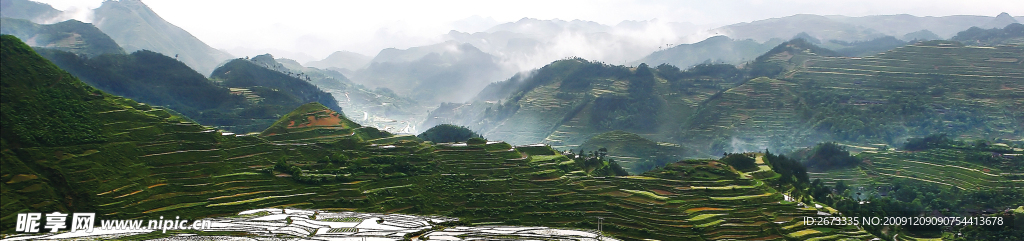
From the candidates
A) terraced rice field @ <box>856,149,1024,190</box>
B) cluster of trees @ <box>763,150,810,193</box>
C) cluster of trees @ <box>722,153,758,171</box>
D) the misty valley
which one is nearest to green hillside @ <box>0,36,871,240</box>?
the misty valley

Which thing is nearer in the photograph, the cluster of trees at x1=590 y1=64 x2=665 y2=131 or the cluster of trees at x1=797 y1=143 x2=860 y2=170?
the cluster of trees at x1=797 y1=143 x2=860 y2=170

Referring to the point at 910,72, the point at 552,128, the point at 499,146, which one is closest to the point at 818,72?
the point at 910,72

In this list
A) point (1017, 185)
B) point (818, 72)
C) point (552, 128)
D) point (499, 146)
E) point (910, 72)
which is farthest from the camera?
→ point (552, 128)

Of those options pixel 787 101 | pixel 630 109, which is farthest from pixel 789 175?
pixel 630 109

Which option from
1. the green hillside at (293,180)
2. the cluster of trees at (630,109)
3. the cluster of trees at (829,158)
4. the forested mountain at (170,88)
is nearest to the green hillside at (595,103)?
the cluster of trees at (630,109)

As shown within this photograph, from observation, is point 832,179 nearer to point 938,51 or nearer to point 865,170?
point 865,170

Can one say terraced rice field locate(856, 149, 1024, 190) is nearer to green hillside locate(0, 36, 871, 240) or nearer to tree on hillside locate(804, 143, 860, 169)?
Result: tree on hillside locate(804, 143, 860, 169)
